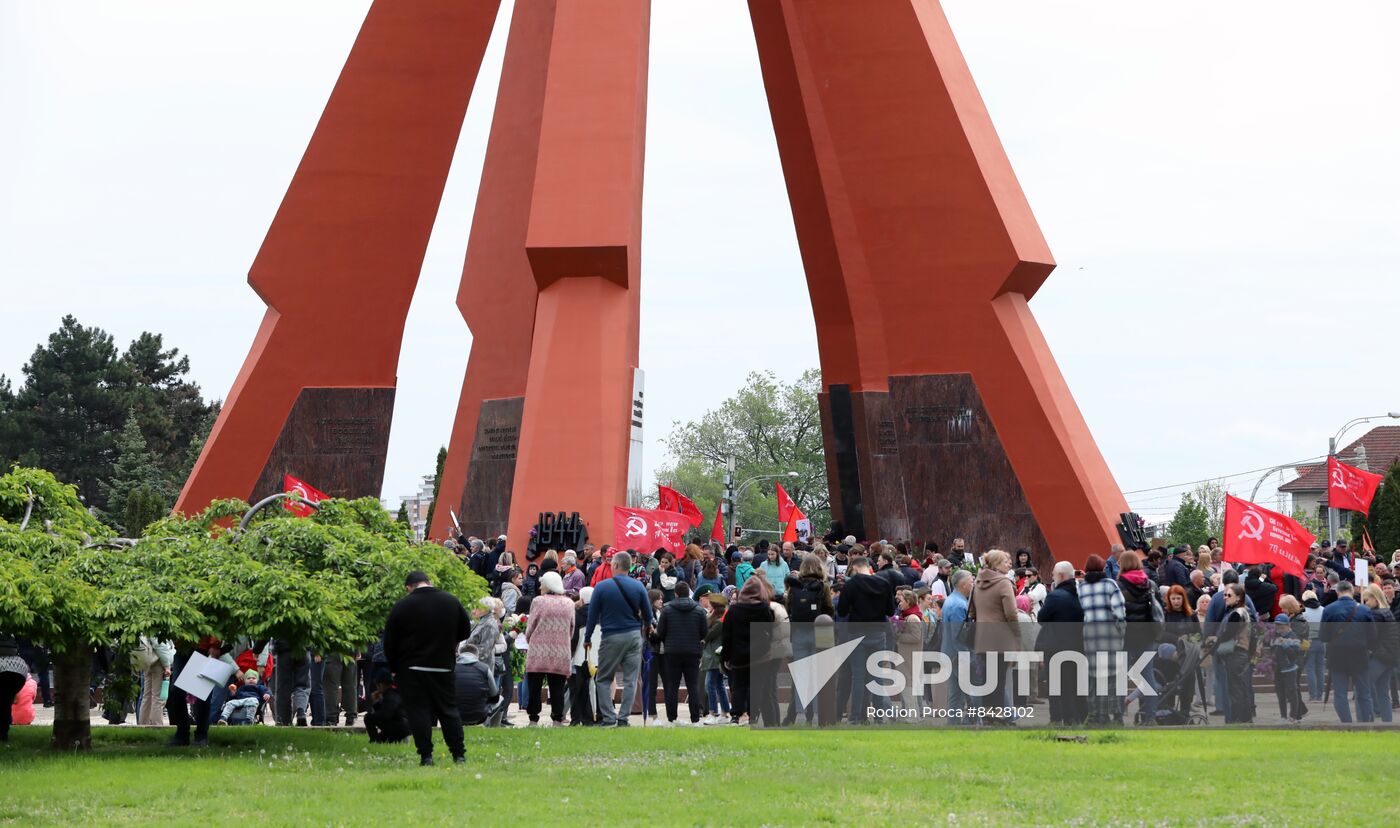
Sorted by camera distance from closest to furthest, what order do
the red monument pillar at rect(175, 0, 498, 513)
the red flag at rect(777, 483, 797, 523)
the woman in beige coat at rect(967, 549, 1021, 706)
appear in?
the woman in beige coat at rect(967, 549, 1021, 706), the red flag at rect(777, 483, 797, 523), the red monument pillar at rect(175, 0, 498, 513)

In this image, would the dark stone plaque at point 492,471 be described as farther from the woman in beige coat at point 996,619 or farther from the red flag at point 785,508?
the woman in beige coat at point 996,619

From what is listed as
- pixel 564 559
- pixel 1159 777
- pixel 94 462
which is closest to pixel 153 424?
pixel 94 462

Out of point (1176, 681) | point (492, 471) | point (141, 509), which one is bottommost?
point (1176, 681)

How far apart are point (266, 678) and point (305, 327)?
33.9ft

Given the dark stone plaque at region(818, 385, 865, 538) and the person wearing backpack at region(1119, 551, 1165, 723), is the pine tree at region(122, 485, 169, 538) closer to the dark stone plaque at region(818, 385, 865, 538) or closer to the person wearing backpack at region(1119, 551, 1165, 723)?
the dark stone plaque at region(818, 385, 865, 538)

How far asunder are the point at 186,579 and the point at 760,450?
6043 centimetres

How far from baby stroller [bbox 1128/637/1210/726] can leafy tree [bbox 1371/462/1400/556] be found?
3170 centimetres

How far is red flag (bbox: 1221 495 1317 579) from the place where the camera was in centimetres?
1750

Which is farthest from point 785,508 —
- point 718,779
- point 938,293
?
point 718,779

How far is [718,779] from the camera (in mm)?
9875

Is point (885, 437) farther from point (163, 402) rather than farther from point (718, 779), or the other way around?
point (163, 402)

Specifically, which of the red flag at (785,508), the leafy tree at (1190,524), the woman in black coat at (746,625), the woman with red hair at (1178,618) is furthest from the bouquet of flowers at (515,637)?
the leafy tree at (1190,524)

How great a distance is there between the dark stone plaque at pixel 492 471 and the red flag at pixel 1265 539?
39.8 ft

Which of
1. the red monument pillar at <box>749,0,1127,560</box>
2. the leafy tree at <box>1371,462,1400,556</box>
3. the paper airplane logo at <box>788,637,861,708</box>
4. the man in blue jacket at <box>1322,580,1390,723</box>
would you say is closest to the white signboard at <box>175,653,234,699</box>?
the paper airplane logo at <box>788,637,861,708</box>
